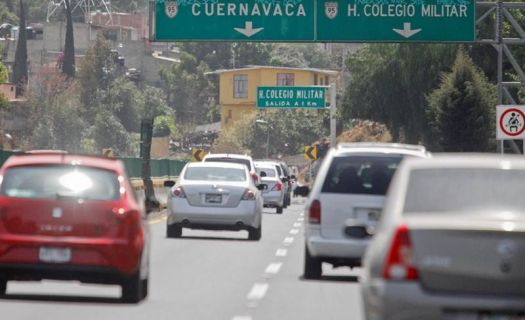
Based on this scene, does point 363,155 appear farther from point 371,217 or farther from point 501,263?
point 501,263

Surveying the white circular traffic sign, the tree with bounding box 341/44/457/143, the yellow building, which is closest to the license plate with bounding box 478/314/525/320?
the white circular traffic sign

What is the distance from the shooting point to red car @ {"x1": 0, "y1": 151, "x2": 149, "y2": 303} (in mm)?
16438

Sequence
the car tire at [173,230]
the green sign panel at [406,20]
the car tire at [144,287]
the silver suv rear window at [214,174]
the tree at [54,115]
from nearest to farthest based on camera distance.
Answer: the car tire at [144,287] → the car tire at [173,230] → the silver suv rear window at [214,174] → the green sign panel at [406,20] → the tree at [54,115]

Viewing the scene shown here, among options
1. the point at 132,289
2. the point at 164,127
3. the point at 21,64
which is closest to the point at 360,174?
the point at 132,289

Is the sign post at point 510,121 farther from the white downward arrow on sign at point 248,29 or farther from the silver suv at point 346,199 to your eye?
the silver suv at point 346,199

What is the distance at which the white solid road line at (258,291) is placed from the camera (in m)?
17.9

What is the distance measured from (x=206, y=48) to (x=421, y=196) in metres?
182

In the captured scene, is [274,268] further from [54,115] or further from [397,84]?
[54,115]

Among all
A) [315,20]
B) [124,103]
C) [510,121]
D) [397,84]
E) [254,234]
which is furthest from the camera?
[124,103]

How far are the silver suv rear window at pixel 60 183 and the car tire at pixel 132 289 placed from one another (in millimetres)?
842

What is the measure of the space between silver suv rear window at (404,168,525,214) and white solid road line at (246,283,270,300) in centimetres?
656

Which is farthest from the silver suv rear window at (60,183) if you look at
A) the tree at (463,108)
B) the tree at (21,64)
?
the tree at (21,64)

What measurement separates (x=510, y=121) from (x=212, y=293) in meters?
18.0

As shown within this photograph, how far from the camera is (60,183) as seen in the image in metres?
16.9
